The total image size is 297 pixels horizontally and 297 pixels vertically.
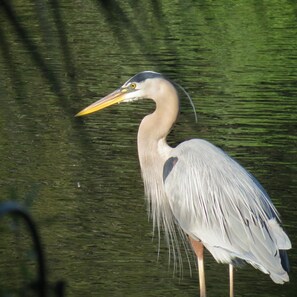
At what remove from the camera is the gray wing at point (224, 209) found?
546 centimetres

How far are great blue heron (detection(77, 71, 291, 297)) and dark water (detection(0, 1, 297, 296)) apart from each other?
668 mm

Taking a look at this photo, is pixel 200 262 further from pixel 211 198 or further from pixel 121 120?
pixel 121 120

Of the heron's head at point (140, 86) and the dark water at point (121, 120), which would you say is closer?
the heron's head at point (140, 86)

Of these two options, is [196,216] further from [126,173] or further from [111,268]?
[126,173]

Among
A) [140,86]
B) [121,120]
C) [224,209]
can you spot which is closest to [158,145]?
[140,86]

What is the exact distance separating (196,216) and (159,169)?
1.69ft

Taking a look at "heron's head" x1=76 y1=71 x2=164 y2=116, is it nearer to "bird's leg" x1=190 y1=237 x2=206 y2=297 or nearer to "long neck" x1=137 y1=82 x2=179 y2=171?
"long neck" x1=137 y1=82 x2=179 y2=171

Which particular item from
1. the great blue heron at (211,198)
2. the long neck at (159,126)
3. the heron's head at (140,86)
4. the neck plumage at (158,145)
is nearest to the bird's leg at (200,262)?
the great blue heron at (211,198)

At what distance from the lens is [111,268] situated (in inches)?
258

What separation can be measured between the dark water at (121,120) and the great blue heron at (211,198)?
0.67 m

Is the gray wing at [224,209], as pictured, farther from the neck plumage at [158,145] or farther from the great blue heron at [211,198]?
the neck plumage at [158,145]

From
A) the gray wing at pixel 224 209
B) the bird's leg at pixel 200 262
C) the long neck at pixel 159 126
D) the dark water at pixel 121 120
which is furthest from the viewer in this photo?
the dark water at pixel 121 120

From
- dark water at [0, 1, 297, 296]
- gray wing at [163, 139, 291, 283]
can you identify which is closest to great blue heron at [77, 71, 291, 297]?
gray wing at [163, 139, 291, 283]

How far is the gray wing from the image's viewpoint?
546cm
